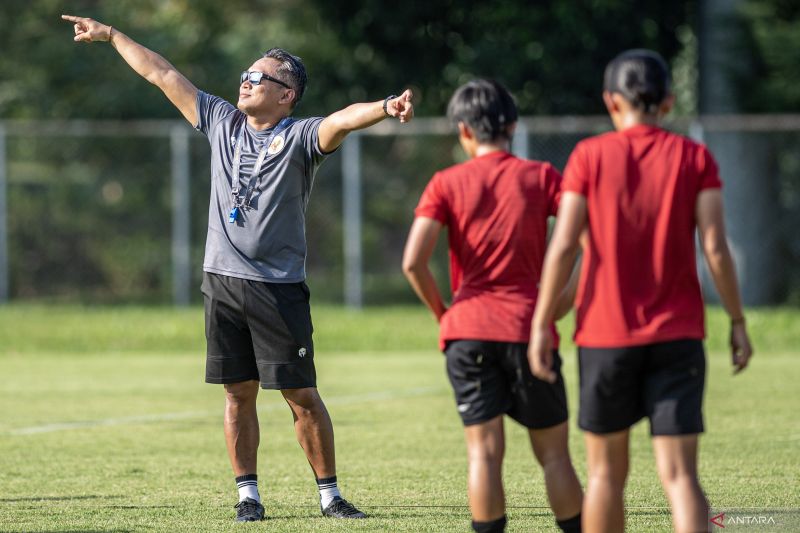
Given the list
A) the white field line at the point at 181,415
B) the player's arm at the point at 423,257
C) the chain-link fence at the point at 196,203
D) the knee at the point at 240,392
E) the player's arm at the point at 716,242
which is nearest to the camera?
the player's arm at the point at 716,242

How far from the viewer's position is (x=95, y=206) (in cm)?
2353

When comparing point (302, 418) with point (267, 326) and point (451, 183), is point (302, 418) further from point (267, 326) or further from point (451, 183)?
point (451, 183)

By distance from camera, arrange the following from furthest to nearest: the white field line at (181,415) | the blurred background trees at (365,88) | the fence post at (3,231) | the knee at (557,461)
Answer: the blurred background trees at (365,88), the fence post at (3,231), the white field line at (181,415), the knee at (557,461)

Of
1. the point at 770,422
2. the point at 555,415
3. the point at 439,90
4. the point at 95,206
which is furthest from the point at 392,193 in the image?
the point at 555,415

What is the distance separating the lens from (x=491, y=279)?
539 cm

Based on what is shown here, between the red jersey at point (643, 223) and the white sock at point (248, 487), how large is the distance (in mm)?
2584

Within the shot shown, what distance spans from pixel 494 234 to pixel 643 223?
2.17ft

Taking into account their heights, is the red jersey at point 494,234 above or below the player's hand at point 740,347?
above

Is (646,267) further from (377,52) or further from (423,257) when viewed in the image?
(377,52)

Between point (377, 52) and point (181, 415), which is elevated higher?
point (377, 52)

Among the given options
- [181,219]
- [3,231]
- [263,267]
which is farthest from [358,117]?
[3,231]

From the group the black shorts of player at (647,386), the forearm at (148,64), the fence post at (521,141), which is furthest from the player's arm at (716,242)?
the fence post at (521,141)

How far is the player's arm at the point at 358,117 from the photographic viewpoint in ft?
20.3

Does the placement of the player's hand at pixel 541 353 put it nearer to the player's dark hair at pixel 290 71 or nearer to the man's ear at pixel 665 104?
the man's ear at pixel 665 104
